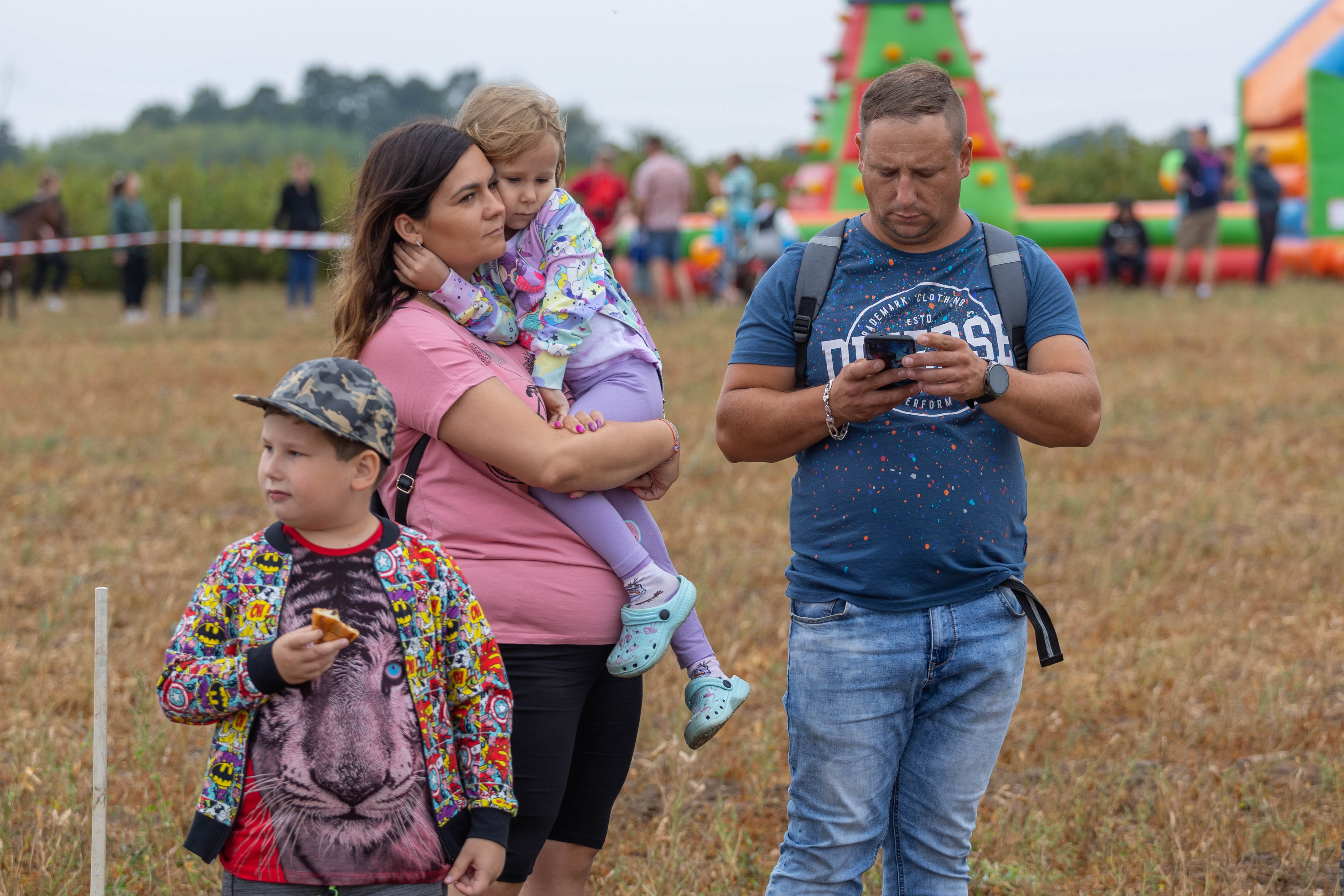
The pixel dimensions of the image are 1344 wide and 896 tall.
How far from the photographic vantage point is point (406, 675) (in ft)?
7.08

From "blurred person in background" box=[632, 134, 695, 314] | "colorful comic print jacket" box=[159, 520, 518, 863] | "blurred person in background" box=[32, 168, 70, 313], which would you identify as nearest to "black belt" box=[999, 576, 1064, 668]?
"colorful comic print jacket" box=[159, 520, 518, 863]

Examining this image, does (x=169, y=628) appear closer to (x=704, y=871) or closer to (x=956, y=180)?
(x=704, y=871)

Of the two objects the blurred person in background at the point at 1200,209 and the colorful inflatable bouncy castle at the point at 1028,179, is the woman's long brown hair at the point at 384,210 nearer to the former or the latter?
the colorful inflatable bouncy castle at the point at 1028,179

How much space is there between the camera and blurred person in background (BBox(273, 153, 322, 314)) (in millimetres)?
18594

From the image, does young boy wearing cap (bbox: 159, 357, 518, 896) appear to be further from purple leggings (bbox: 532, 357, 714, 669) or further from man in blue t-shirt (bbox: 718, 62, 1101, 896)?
man in blue t-shirt (bbox: 718, 62, 1101, 896)

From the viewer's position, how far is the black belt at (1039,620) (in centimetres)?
268

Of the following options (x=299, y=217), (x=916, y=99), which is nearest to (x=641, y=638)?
(x=916, y=99)

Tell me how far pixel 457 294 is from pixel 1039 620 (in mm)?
1351

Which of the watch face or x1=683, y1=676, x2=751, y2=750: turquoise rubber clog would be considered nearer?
the watch face

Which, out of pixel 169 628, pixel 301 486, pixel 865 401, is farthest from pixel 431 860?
pixel 169 628

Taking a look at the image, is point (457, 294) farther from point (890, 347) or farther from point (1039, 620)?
point (1039, 620)

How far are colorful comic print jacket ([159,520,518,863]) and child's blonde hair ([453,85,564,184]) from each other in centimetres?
79

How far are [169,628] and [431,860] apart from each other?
3.72 meters

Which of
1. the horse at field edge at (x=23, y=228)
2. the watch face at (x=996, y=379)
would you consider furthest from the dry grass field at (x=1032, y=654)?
the horse at field edge at (x=23, y=228)
